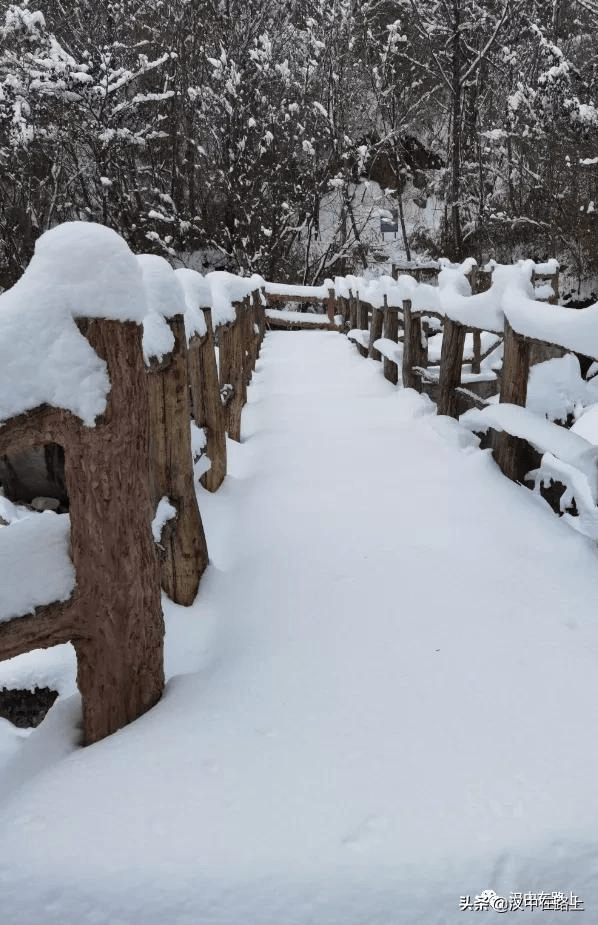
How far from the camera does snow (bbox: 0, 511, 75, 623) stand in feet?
5.80

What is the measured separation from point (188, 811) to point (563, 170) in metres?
22.7

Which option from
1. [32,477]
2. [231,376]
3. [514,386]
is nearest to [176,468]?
[514,386]

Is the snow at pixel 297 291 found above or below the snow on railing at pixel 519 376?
below

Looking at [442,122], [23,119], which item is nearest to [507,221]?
[442,122]

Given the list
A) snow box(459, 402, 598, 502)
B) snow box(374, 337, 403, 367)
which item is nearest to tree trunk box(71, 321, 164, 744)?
snow box(459, 402, 598, 502)

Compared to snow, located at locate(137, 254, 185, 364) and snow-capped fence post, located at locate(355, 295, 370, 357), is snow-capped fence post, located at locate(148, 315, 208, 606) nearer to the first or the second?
snow, located at locate(137, 254, 185, 364)

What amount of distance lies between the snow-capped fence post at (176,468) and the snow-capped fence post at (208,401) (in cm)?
112

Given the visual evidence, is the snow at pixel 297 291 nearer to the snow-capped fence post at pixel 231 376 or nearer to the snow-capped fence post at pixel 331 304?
the snow-capped fence post at pixel 331 304

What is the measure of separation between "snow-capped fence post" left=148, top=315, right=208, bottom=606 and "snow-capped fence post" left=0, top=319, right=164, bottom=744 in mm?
830

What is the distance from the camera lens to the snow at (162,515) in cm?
256

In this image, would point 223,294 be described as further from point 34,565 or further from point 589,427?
point 34,565

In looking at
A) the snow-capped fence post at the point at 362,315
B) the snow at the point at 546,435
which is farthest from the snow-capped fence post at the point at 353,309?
the snow at the point at 546,435

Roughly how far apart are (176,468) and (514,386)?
2.33 m

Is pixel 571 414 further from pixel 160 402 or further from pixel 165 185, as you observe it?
pixel 165 185
